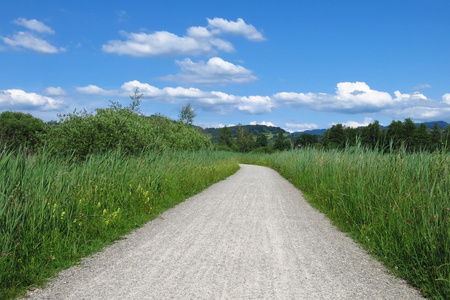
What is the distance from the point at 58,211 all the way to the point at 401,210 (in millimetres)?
5823

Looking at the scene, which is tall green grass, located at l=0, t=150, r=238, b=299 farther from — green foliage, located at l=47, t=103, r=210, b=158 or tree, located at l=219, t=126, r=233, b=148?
tree, located at l=219, t=126, r=233, b=148

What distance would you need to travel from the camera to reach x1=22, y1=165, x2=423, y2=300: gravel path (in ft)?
13.8

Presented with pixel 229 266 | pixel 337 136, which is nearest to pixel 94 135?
pixel 229 266

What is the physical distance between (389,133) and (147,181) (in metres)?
67.7

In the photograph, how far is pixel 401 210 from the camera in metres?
6.01

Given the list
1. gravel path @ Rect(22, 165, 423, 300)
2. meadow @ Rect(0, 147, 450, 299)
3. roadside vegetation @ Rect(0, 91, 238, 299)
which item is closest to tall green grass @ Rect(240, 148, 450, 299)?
meadow @ Rect(0, 147, 450, 299)

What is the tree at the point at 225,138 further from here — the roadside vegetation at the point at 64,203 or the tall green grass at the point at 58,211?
the tall green grass at the point at 58,211

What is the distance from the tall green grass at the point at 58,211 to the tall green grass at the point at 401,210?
4737mm

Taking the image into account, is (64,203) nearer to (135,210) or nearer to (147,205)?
(135,210)

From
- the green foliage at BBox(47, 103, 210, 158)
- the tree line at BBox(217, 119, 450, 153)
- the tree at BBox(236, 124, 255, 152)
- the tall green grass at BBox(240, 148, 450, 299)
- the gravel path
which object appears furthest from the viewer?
the tree at BBox(236, 124, 255, 152)

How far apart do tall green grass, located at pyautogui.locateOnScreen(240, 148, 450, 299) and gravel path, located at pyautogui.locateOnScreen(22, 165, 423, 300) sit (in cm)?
31

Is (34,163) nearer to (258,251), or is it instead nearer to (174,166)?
(258,251)

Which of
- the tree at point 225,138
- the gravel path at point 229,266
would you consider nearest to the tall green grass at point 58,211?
the gravel path at point 229,266

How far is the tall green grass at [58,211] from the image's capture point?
465 cm
